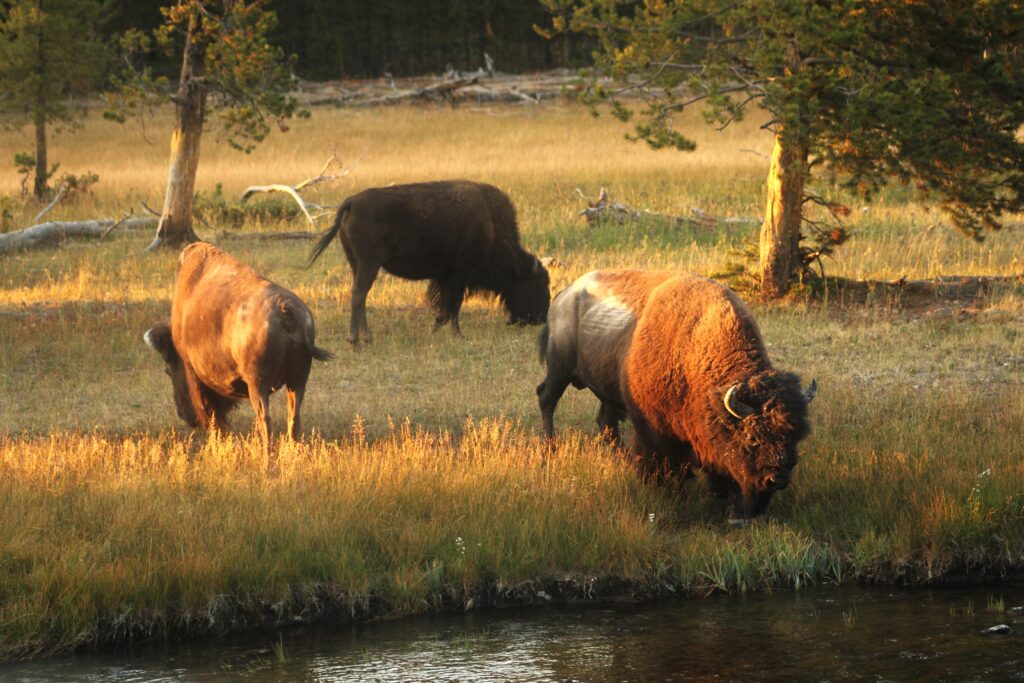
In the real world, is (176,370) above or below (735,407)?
below

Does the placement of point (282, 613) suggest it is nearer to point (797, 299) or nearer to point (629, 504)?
point (629, 504)

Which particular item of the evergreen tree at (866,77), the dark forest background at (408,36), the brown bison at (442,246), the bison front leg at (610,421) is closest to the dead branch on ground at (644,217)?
the brown bison at (442,246)

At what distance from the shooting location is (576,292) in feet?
32.7

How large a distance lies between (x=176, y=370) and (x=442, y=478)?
333 cm

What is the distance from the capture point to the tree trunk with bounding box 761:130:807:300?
15.6 metres

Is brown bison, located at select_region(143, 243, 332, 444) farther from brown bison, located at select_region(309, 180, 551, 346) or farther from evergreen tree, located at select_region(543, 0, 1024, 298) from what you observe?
evergreen tree, located at select_region(543, 0, 1024, 298)

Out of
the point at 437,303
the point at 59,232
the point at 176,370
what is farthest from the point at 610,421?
the point at 59,232

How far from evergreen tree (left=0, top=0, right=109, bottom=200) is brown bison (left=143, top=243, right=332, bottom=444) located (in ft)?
65.0

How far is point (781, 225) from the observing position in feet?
51.8

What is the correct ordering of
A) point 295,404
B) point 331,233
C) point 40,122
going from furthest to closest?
point 40,122, point 331,233, point 295,404

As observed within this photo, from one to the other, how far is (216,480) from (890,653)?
4.69 meters

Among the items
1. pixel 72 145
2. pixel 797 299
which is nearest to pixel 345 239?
pixel 797 299

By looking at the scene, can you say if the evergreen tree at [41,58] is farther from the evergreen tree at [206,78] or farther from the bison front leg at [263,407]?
the bison front leg at [263,407]

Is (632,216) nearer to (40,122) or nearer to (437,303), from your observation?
(437,303)
